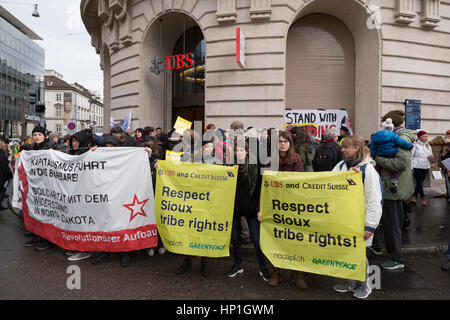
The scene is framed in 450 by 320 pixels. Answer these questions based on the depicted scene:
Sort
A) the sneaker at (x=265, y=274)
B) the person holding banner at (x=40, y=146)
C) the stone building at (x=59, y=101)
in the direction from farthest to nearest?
the stone building at (x=59, y=101), the person holding banner at (x=40, y=146), the sneaker at (x=265, y=274)

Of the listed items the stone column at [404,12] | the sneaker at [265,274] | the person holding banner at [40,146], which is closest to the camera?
the sneaker at [265,274]

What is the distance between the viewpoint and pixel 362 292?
3.43 metres

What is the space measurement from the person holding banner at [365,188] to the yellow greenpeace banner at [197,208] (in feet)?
4.64

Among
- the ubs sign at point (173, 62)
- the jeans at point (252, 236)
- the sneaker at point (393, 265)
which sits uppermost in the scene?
the ubs sign at point (173, 62)

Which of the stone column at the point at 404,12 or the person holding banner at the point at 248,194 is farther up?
the stone column at the point at 404,12

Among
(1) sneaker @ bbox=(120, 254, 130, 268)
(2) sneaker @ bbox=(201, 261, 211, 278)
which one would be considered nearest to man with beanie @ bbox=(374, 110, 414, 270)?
(2) sneaker @ bbox=(201, 261, 211, 278)

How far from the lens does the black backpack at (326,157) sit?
5254mm

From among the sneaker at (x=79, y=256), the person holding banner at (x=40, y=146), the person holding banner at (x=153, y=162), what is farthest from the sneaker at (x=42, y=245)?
the person holding banner at (x=153, y=162)

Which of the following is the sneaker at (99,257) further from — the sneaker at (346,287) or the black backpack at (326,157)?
the black backpack at (326,157)

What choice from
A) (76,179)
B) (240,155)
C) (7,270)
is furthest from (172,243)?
(7,270)

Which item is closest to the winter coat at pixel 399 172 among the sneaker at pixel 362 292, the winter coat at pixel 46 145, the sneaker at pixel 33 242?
the sneaker at pixel 362 292

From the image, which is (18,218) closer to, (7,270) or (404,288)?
(7,270)

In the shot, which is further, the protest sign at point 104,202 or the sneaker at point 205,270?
the protest sign at point 104,202

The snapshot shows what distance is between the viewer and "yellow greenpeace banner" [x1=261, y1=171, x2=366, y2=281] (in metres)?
3.27
